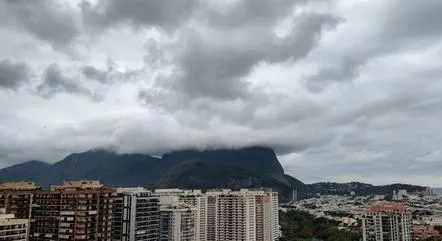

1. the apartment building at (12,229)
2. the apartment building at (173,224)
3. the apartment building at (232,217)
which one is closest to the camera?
the apartment building at (12,229)

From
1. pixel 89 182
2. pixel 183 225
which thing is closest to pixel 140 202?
pixel 89 182

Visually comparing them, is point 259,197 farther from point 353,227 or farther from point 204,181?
point 204,181

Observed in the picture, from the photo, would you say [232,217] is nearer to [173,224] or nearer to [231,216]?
[231,216]

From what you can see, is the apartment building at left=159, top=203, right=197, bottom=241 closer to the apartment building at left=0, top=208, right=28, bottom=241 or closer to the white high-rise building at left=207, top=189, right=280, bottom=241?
the white high-rise building at left=207, top=189, right=280, bottom=241

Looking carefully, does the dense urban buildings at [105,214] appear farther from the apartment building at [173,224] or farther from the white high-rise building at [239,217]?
the white high-rise building at [239,217]

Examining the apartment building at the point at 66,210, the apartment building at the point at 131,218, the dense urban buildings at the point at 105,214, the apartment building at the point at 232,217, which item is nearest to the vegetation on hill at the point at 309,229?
the apartment building at the point at 232,217

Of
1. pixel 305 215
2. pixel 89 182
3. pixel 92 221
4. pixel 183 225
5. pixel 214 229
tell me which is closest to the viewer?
pixel 92 221
